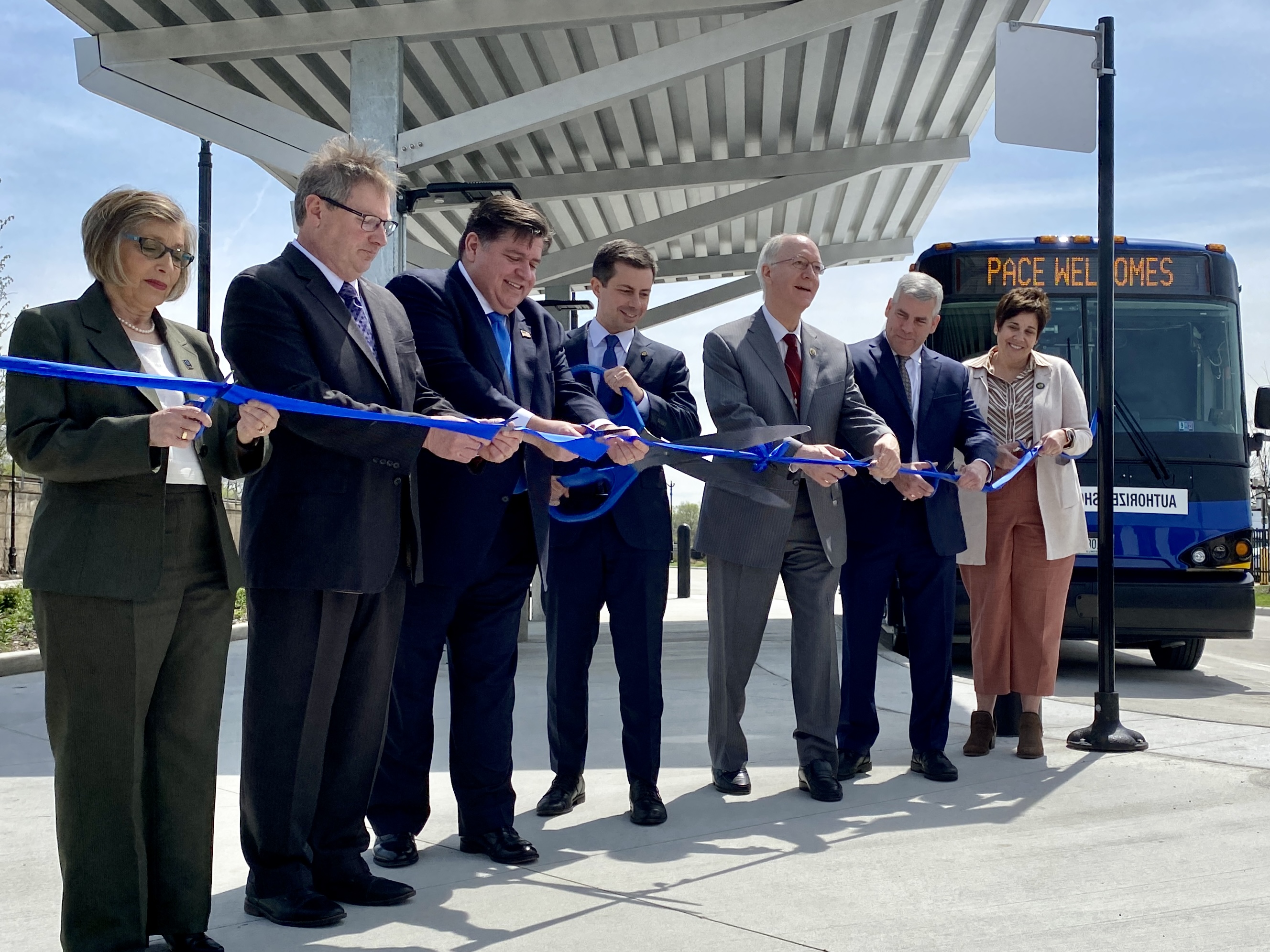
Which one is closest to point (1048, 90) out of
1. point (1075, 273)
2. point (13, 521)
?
Result: point (1075, 273)

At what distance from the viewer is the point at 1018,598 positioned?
496cm

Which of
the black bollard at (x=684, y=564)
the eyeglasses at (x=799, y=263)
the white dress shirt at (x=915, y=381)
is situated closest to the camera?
the eyeglasses at (x=799, y=263)

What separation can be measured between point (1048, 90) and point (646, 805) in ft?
11.8

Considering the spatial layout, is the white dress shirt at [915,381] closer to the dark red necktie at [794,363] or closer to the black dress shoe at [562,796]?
the dark red necktie at [794,363]

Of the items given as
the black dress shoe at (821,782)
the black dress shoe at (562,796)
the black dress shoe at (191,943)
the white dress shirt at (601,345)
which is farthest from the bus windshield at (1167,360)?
the black dress shoe at (191,943)

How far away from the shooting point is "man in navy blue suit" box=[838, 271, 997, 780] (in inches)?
179

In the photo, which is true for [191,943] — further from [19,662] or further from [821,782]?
[19,662]

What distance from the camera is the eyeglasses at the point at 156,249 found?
2.54 m

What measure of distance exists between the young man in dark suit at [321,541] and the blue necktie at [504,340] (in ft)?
1.67

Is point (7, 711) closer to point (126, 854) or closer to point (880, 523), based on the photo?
point (126, 854)

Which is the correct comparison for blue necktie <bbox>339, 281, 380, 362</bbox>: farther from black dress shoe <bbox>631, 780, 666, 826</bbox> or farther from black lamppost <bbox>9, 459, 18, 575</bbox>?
black lamppost <bbox>9, 459, 18, 575</bbox>

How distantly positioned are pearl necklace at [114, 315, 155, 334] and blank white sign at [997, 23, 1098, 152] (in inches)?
153

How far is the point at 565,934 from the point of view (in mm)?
2703

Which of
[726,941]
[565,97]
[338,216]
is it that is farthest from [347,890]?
[565,97]
